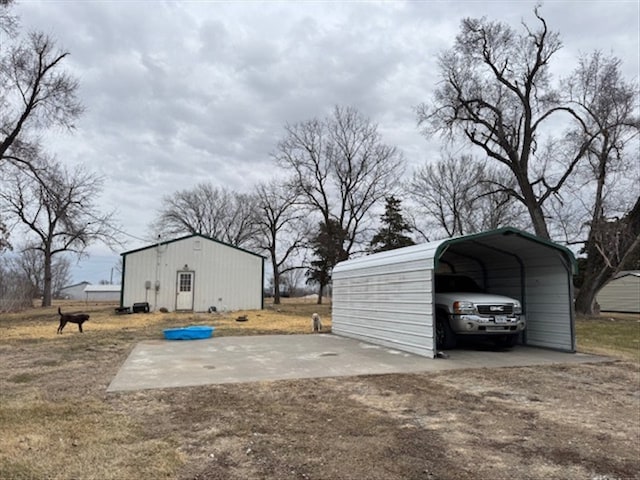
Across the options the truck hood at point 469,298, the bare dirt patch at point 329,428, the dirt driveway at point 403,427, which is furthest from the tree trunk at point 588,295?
the dirt driveway at point 403,427

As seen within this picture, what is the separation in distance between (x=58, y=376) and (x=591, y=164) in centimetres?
2684

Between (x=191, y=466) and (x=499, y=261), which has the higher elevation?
(x=499, y=261)

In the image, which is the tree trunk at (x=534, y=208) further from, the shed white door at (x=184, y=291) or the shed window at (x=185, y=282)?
the shed window at (x=185, y=282)

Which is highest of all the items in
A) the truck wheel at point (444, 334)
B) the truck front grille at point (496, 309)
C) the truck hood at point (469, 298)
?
the truck hood at point (469, 298)

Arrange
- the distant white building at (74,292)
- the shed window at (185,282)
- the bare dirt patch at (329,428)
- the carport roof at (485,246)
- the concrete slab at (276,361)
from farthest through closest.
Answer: the distant white building at (74,292) < the shed window at (185,282) < the carport roof at (485,246) < the concrete slab at (276,361) < the bare dirt patch at (329,428)

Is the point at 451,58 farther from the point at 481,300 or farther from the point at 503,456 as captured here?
the point at 503,456

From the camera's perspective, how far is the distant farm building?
110ft

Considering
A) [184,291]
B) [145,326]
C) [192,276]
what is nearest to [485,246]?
[145,326]

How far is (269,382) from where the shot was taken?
6.70 metres

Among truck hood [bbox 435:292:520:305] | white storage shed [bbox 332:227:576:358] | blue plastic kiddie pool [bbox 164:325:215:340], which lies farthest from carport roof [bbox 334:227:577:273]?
blue plastic kiddie pool [bbox 164:325:215:340]

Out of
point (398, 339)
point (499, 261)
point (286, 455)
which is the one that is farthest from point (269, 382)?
point (499, 261)

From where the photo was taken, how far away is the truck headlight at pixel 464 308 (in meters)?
9.64

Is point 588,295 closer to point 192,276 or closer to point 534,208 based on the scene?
point 534,208

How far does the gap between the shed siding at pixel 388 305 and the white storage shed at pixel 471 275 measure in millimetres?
20
